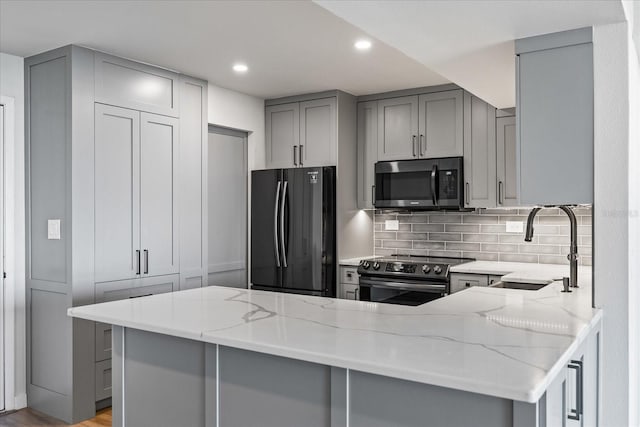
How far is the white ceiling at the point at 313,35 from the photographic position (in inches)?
78.9

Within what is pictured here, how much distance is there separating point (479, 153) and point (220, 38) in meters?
2.31

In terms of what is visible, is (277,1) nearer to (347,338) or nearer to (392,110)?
(347,338)

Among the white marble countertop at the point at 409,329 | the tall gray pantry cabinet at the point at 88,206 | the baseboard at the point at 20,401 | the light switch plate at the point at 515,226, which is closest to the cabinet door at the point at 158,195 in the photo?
the tall gray pantry cabinet at the point at 88,206

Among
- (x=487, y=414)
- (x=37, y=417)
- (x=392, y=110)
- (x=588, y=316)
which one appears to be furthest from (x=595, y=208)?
(x=37, y=417)

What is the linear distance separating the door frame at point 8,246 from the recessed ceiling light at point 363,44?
2443 mm

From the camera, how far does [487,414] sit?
1380 millimetres

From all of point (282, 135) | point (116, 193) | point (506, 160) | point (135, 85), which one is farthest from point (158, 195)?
point (506, 160)

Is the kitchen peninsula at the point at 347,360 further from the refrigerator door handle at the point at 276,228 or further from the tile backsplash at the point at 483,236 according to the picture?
the refrigerator door handle at the point at 276,228

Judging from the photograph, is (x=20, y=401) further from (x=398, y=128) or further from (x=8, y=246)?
(x=398, y=128)

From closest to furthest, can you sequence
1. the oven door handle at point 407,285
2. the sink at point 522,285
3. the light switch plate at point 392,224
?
the sink at point 522,285 → the oven door handle at point 407,285 → the light switch plate at point 392,224

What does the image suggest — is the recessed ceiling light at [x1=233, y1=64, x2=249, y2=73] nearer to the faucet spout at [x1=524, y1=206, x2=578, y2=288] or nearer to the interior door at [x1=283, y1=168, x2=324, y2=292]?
the interior door at [x1=283, y1=168, x2=324, y2=292]

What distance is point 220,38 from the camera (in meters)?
3.31

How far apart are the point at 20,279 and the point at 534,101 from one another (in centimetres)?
353

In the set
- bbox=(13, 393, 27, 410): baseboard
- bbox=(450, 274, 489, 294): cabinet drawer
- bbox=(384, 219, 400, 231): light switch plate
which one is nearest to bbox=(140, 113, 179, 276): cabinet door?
bbox=(13, 393, 27, 410): baseboard
